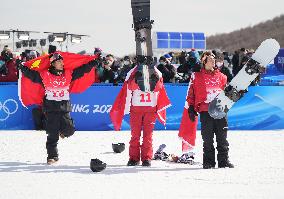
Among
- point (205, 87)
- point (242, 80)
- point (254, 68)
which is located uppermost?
point (254, 68)

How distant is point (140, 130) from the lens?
845cm

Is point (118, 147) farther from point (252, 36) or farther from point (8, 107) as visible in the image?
point (252, 36)

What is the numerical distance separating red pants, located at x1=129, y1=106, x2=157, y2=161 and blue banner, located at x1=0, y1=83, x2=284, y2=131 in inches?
207

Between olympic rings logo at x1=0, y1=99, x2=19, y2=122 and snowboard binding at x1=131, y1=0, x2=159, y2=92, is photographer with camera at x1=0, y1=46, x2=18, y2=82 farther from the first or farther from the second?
snowboard binding at x1=131, y1=0, x2=159, y2=92

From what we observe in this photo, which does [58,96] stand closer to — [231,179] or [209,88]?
[209,88]

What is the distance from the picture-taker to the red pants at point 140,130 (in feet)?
27.5

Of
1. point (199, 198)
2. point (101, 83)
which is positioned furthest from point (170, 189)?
point (101, 83)

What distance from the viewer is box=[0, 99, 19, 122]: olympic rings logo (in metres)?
13.6

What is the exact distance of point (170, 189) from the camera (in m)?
6.31

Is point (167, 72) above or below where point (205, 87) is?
above

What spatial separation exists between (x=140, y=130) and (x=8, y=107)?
6164 millimetres

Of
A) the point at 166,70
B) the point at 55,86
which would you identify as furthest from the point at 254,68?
the point at 166,70

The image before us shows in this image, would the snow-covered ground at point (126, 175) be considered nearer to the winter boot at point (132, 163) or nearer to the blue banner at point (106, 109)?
the winter boot at point (132, 163)

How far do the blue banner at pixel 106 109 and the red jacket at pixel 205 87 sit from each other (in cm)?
555
